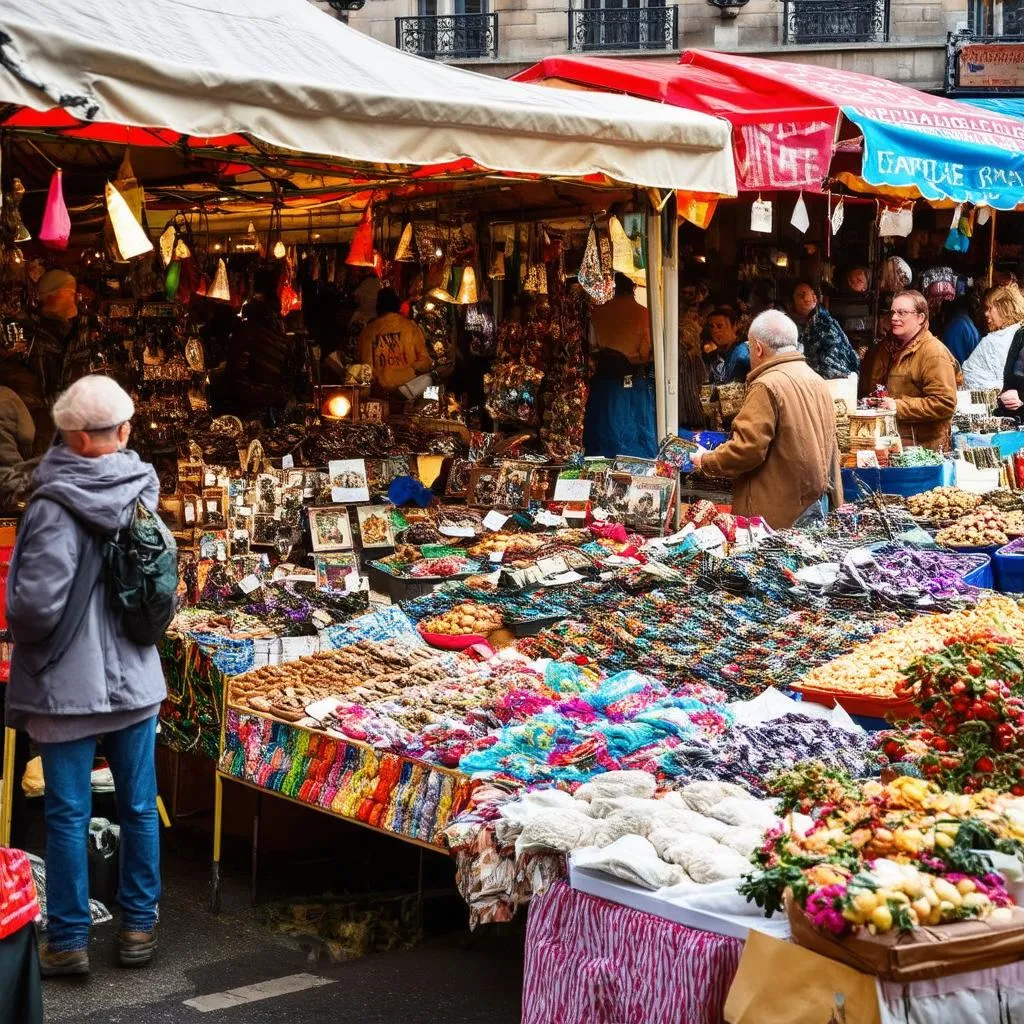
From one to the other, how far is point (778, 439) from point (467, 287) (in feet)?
8.66

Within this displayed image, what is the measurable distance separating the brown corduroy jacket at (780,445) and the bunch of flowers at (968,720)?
3414mm

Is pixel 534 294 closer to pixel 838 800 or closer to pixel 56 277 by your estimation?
pixel 56 277

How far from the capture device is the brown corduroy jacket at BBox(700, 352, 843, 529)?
7.93 metres

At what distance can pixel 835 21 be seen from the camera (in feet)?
71.1

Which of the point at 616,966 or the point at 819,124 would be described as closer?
the point at 616,966

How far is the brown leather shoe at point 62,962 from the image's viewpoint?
5.14m

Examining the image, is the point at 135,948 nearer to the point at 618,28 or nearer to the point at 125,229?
the point at 125,229

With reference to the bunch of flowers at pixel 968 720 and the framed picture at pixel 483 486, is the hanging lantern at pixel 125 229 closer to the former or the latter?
the framed picture at pixel 483 486

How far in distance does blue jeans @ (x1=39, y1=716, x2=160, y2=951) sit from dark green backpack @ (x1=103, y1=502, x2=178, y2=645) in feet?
1.34

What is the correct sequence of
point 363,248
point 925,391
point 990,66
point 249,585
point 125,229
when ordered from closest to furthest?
point 125,229 < point 249,585 < point 363,248 < point 925,391 < point 990,66

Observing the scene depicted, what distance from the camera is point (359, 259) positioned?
922 cm

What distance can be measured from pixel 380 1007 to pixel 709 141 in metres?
4.86

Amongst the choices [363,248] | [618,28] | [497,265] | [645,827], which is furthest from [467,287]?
[618,28]

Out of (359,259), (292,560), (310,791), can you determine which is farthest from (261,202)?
(310,791)
